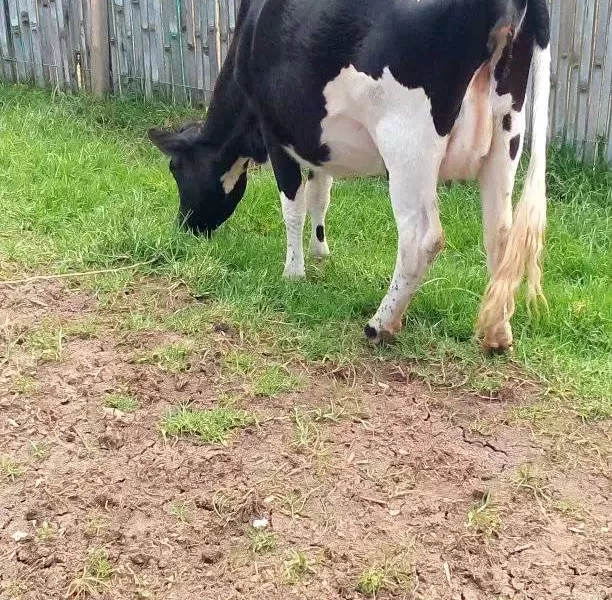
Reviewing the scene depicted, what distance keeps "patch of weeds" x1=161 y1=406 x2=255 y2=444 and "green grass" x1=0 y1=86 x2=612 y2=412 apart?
1.02 feet

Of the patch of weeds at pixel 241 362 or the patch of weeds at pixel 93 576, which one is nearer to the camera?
the patch of weeds at pixel 93 576

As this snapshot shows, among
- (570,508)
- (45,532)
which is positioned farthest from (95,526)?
(570,508)

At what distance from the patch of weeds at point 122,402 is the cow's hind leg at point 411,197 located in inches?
47.1

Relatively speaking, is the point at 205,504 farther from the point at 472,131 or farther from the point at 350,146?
the point at 472,131

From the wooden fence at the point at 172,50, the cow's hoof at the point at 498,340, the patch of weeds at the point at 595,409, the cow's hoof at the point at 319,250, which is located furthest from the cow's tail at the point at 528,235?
the wooden fence at the point at 172,50

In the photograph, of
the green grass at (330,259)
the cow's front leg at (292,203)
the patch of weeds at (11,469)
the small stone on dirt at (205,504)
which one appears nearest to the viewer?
the small stone on dirt at (205,504)

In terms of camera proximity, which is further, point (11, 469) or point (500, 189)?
point (500, 189)

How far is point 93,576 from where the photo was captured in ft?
→ 8.89

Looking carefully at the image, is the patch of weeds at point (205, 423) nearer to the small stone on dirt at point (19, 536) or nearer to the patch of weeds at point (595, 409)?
the small stone on dirt at point (19, 536)

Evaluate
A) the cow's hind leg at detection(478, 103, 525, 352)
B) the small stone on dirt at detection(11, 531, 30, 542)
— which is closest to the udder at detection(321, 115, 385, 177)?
the cow's hind leg at detection(478, 103, 525, 352)

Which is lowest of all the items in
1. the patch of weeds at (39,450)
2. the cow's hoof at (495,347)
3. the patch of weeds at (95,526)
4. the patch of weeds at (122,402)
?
the patch of weeds at (95,526)

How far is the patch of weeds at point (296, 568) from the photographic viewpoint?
8.91 feet

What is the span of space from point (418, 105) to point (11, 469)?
212cm

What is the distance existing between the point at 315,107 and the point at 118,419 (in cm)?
165
